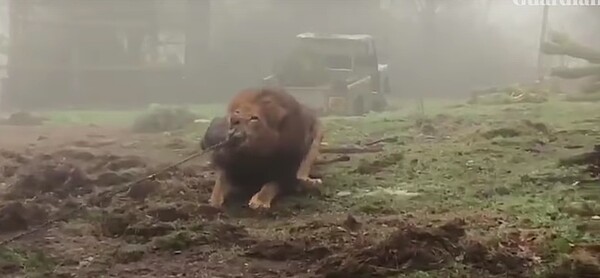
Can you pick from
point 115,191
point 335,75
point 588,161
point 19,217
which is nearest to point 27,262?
point 19,217

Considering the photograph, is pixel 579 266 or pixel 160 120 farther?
pixel 160 120

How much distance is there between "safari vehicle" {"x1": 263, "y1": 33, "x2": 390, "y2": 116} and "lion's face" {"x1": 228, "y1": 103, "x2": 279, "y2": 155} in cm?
8

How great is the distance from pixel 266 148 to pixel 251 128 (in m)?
0.06

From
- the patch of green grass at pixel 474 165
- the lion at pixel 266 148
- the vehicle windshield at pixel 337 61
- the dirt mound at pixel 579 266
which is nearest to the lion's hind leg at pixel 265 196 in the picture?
the lion at pixel 266 148

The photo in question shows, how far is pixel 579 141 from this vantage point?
2018mm

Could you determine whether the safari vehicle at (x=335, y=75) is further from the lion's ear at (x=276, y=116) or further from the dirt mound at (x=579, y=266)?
the dirt mound at (x=579, y=266)

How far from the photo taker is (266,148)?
6.07 feet

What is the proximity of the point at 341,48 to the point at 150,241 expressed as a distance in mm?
624

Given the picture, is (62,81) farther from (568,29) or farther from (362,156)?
(568,29)

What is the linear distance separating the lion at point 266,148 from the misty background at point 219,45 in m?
0.06

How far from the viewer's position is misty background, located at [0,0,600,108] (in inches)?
72.3

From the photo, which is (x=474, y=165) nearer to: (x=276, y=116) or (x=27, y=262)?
(x=276, y=116)

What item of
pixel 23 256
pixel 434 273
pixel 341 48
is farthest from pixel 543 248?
pixel 23 256

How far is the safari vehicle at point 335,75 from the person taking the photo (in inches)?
75.1
